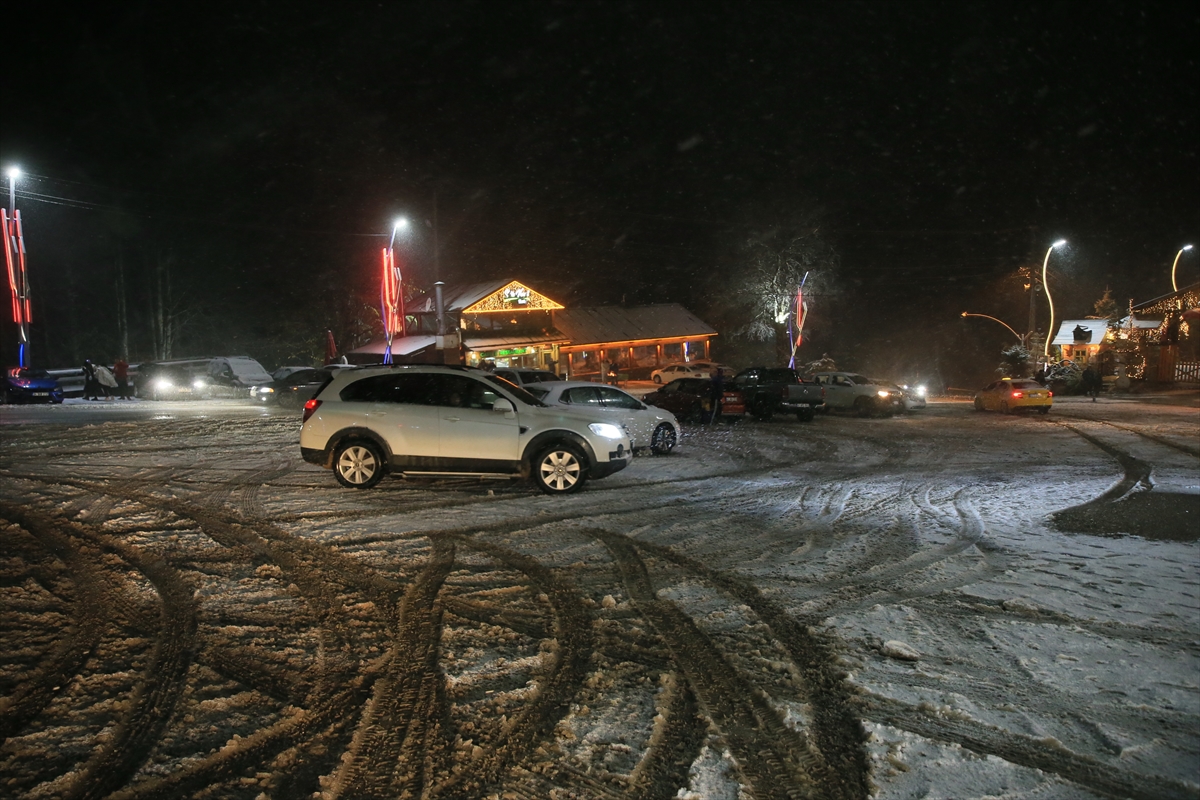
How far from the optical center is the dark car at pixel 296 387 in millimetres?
27500

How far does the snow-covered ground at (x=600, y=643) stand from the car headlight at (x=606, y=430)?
75 centimetres

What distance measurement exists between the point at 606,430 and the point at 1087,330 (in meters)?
46.4

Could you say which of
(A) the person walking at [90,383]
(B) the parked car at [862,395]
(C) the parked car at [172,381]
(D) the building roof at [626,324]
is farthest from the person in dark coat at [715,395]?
(D) the building roof at [626,324]

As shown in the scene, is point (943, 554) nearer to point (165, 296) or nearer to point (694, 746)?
point (694, 746)

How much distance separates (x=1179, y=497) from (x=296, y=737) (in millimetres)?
10953

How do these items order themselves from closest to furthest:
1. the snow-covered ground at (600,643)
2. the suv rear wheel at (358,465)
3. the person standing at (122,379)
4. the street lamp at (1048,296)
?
the snow-covered ground at (600,643) < the suv rear wheel at (358,465) < the street lamp at (1048,296) < the person standing at (122,379)

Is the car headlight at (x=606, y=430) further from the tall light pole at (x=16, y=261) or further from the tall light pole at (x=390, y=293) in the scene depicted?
the tall light pole at (x=16, y=261)

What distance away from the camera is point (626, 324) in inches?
2195

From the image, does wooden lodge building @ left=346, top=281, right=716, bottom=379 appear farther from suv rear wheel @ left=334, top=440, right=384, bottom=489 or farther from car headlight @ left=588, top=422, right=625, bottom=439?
car headlight @ left=588, top=422, right=625, bottom=439

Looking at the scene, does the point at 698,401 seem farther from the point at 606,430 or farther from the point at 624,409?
the point at 606,430

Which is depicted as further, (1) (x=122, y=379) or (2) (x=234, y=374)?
(2) (x=234, y=374)

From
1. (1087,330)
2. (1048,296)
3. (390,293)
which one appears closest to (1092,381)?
(1048,296)

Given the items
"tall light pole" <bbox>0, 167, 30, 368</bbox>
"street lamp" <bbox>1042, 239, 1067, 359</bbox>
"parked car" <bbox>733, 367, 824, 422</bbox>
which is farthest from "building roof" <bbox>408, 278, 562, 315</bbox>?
"street lamp" <bbox>1042, 239, 1067, 359</bbox>

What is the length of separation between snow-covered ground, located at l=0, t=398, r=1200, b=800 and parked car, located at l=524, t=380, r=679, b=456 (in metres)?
3.85
